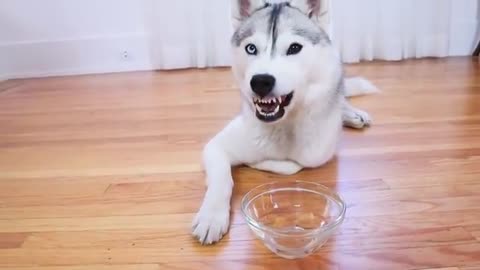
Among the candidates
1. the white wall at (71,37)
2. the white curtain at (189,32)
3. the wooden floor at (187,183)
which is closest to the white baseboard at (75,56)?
the white wall at (71,37)

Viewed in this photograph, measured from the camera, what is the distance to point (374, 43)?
108 inches

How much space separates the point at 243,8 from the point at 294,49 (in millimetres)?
241

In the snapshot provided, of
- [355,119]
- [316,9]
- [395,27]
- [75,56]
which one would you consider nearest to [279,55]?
[316,9]

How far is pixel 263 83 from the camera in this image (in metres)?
1.01

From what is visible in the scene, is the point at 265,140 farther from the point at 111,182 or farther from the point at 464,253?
the point at 464,253

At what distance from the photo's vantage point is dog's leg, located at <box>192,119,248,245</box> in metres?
0.89

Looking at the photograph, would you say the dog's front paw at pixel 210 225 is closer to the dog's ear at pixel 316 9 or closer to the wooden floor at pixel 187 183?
the wooden floor at pixel 187 183

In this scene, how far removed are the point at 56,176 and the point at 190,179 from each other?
1.26 feet

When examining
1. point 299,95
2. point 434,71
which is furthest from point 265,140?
point 434,71

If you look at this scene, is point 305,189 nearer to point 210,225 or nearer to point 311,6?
point 210,225

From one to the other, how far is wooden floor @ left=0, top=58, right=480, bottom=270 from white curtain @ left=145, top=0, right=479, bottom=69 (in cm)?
68

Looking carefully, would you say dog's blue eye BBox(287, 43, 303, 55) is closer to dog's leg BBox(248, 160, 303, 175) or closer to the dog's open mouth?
the dog's open mouth

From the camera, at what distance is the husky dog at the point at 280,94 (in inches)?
41.3

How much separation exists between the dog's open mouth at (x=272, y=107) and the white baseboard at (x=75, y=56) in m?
1.87
